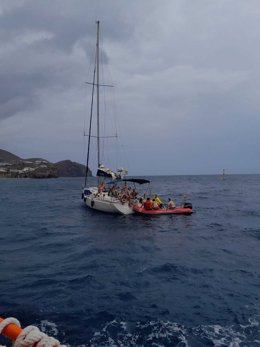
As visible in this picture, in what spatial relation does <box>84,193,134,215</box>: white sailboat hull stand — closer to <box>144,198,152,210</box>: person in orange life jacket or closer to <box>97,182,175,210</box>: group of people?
<box>97,182,175,210</box>: group of people

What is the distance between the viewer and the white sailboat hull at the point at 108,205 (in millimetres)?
30625

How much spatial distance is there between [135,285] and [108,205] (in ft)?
61.3

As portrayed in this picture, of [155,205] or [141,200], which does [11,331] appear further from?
[141,200]

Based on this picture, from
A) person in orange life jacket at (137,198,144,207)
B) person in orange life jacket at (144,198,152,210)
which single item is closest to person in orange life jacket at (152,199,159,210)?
person in orange life jacket at (144,198,152,210)

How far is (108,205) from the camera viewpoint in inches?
1232

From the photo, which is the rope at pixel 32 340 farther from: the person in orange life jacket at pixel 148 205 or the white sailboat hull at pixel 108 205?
the white sailboat hull at pixel 108 205

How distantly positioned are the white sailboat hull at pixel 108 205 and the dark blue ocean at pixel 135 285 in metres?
5.86

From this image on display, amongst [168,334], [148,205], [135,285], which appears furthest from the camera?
[148,205]

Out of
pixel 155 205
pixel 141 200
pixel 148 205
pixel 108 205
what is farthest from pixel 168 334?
pixel 141 200

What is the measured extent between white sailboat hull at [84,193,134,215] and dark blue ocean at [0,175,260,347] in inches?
231

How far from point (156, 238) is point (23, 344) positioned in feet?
59.9

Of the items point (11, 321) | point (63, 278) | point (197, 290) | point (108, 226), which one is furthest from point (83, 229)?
point (11, 321)

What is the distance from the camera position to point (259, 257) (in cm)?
1677

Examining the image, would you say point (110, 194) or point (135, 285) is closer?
point (135, 285)
